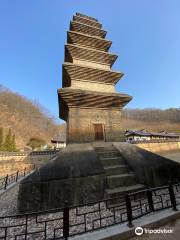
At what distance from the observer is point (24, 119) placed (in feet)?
203

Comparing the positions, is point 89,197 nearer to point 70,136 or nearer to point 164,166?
point 70,136

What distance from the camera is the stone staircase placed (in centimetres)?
558

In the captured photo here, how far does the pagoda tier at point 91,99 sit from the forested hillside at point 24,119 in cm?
4322

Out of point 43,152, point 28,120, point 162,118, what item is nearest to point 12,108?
point 28,120

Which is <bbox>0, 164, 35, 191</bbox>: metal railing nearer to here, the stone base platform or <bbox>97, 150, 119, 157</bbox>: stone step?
the stone base platform

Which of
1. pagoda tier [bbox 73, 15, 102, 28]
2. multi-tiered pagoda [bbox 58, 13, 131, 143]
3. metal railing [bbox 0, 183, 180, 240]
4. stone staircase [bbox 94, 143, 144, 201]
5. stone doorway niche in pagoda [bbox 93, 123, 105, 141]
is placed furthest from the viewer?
pagoda tier [bbox 73, 15, 102, 28]

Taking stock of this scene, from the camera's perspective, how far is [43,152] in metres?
22.5

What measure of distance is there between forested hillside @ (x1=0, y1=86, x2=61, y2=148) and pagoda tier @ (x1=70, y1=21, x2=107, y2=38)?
139 feet

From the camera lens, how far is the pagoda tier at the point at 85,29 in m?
11.4

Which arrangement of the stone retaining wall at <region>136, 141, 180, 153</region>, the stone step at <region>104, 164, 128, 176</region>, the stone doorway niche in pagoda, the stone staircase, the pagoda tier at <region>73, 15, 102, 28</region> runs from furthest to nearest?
the stone retaining wall at <region>136, 141, 180, 153</region>
the pagoda tier at <region>73, 15, 102, 28</region>
the stone doorway niche in pagoda
the stone step at <region>104, 164, 128, 176</region>
the stone staircase

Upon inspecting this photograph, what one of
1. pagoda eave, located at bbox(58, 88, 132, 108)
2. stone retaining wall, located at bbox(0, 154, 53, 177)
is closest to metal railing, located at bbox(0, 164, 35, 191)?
stone retaining wall, located at bbox(0, 154, 53, 177)

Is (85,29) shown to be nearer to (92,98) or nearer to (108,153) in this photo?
(92,98)

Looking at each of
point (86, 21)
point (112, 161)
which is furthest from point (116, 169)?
point (86, 21)

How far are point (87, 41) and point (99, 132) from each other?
7195mm
